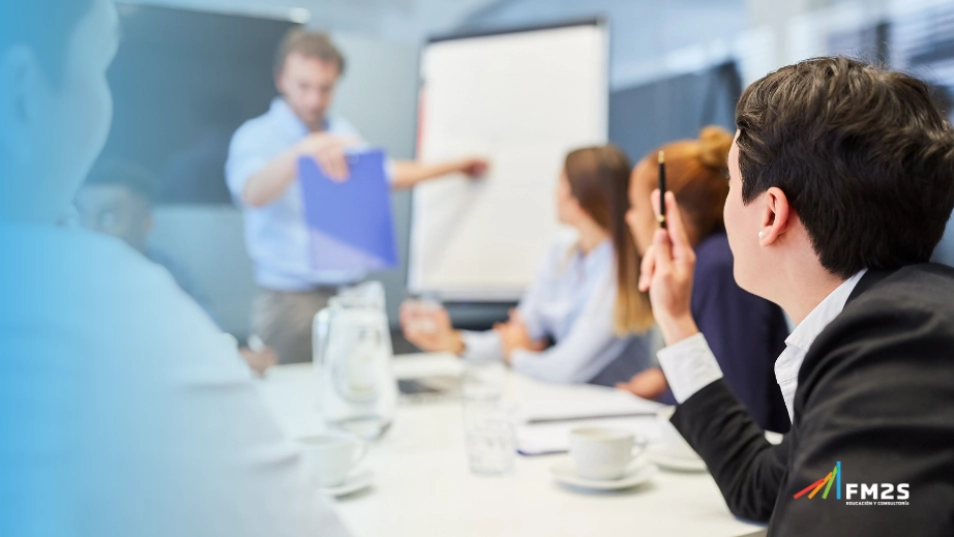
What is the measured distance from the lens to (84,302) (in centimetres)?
46

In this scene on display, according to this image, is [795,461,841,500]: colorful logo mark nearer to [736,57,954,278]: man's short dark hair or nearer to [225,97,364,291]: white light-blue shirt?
[736,57,954,278]: man's short dark hair

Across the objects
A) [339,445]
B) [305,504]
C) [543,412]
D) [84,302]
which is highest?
[84,302]

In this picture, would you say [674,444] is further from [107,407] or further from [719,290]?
[107,407]

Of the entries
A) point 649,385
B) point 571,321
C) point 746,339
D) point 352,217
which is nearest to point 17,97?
point 746,339

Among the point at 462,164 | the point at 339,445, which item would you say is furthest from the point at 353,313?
the point at 462,164

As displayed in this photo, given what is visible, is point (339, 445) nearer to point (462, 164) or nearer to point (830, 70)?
point (830, 70)

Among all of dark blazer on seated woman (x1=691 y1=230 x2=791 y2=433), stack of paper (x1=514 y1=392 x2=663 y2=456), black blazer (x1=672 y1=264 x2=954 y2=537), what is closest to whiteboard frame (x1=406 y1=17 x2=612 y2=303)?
stack of paper (x1=514 y1=392 x2=663 y2=456)

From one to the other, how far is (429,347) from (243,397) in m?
2.06

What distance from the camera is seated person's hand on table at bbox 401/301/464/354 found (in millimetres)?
2498

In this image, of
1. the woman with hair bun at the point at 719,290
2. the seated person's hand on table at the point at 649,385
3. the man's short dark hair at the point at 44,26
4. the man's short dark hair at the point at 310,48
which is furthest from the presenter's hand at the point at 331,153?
the man's short dark hair at the point at 44,26

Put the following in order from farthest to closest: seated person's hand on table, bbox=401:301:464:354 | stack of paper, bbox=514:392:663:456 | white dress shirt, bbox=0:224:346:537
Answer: seated person's hand on table, bbox=401:301:464:354 < stack of paper, bbox=514:392:663:456 < white dress shirt, bbox=0:224:346:537

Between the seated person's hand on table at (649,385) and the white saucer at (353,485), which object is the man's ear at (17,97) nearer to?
the white saucer at (353,485)

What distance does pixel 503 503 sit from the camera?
1.00 meters

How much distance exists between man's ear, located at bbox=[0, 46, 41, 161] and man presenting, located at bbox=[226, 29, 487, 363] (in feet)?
7.33
